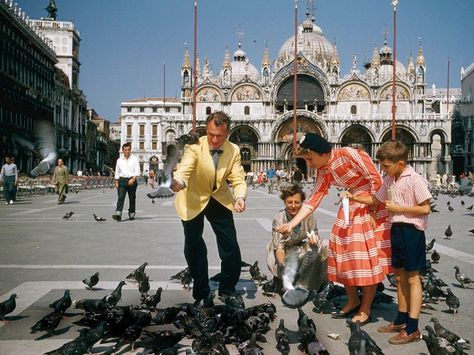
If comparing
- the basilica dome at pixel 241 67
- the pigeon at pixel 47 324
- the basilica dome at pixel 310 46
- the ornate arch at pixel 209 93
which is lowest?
the pigeon at pixel 47 324

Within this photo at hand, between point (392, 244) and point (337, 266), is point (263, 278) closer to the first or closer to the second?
point (337, 266)

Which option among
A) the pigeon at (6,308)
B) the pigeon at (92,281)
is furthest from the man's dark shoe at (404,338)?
the pigeon at (6,308)

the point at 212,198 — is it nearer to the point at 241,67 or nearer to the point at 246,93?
the point at 246,93

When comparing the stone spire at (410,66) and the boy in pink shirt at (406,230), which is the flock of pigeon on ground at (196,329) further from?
the stone spire at (410,66)

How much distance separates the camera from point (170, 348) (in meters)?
3.27

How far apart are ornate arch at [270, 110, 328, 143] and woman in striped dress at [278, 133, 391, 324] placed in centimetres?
4797

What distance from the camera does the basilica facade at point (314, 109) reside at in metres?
52.4

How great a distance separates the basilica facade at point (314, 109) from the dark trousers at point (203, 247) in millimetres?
46905

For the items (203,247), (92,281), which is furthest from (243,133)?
(203,247)

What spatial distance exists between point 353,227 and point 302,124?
161ft

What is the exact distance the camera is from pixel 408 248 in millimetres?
3787

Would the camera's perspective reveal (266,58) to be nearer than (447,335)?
No

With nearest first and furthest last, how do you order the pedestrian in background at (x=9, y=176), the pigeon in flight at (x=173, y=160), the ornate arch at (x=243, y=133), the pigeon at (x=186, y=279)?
the pigeon in flight at (x=173, y=160)
the pigeon at (x=186, y=279)
the pedestrian in background at (x=9, y=176)
the ornate arch at (x=243, y=133)

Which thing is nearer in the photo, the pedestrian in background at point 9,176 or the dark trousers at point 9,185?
the pedestrian in background at point 9,176
